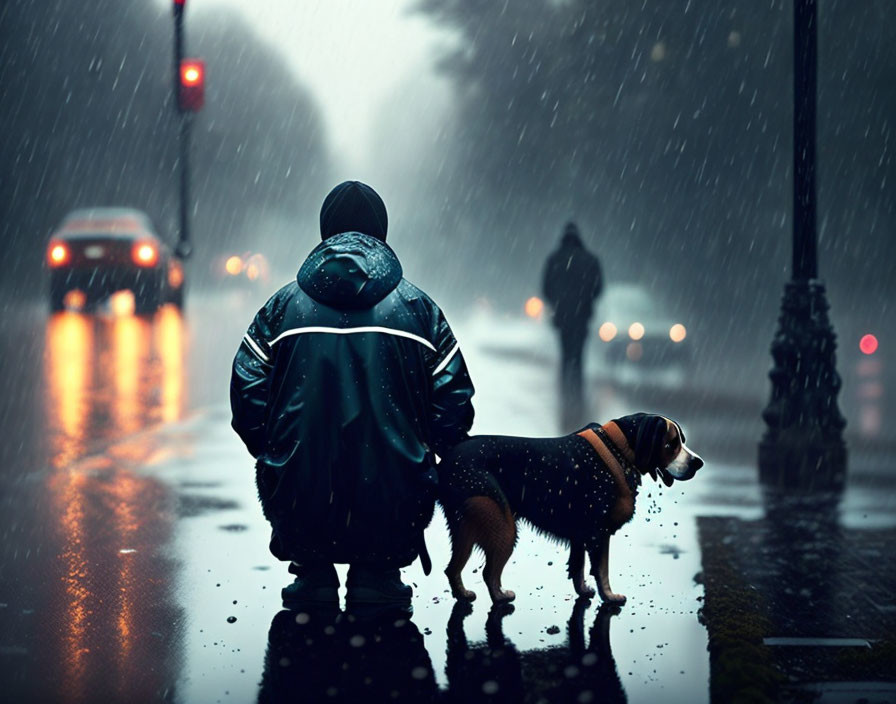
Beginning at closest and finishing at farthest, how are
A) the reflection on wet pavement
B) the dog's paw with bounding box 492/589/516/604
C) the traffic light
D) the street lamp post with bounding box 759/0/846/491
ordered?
the reflection on wet pavement < the dog's paw with bounding box 492/589/516/604 < the street lamp post with bounding box 759/0/846/491 < the traffic light

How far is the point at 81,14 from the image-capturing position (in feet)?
143

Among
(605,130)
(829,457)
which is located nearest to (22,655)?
(829,457)

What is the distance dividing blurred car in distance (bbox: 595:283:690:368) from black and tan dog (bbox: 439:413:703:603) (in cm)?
1642

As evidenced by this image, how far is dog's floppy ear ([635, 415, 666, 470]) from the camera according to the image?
18.5ft

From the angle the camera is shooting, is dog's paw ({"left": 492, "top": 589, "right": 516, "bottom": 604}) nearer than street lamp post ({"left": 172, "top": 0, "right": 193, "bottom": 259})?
Yes

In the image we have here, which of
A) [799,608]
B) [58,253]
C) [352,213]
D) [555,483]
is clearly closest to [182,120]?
[58,253]

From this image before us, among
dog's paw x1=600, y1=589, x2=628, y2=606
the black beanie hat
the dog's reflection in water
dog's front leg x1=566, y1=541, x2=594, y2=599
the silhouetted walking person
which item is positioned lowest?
the dog's reflection in water

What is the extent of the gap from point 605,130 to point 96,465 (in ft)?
77.4

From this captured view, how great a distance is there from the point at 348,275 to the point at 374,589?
1337 millimetres

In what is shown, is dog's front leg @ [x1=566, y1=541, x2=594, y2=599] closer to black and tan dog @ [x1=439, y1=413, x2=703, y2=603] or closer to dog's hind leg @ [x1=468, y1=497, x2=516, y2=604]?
black and tan dog @ [x1=439, y1=413, x2=703, y2=603]

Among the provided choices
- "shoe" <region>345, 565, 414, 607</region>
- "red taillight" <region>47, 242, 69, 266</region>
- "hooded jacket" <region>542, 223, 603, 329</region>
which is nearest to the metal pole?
"shoe" <region>345, 565, 414, 607</region>

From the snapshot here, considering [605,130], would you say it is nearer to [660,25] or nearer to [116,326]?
[660,25]

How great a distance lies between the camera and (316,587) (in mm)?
5633

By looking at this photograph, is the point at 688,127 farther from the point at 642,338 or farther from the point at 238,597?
the point at 238,597
